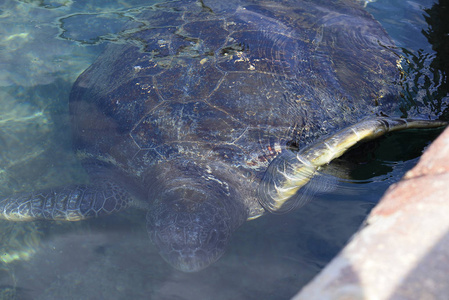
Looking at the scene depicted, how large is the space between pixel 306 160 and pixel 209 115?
1116 mm

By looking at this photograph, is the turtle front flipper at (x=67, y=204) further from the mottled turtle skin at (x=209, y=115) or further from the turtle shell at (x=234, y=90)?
the turtle shell at (x=234, y=90)

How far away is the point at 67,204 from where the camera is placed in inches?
143

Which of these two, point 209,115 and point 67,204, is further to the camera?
point 67,204

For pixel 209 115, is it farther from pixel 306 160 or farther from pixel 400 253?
pixel 400 253

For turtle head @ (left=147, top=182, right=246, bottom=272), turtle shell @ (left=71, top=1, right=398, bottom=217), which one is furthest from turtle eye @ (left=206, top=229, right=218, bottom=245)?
turtle shell @ (left=71, top=1, right=398, bottom=217)

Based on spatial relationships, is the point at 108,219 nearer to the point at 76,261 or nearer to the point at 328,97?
the point at 76,261

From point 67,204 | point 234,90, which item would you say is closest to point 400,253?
point 234,90

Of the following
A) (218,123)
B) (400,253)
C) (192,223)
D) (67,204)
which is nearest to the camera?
(400,253)

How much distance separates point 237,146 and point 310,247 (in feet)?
3.99

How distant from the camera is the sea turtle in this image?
10.3 ft

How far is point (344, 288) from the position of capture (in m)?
1.07

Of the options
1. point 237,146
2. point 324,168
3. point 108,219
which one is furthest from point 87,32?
point 324,168

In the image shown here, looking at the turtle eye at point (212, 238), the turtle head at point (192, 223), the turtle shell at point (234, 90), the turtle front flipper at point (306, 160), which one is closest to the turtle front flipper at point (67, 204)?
the turtle shell at point (234, 90)

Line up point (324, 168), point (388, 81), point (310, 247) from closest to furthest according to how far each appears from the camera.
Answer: point (310, 247), point (324, 168), point (388, 81)
